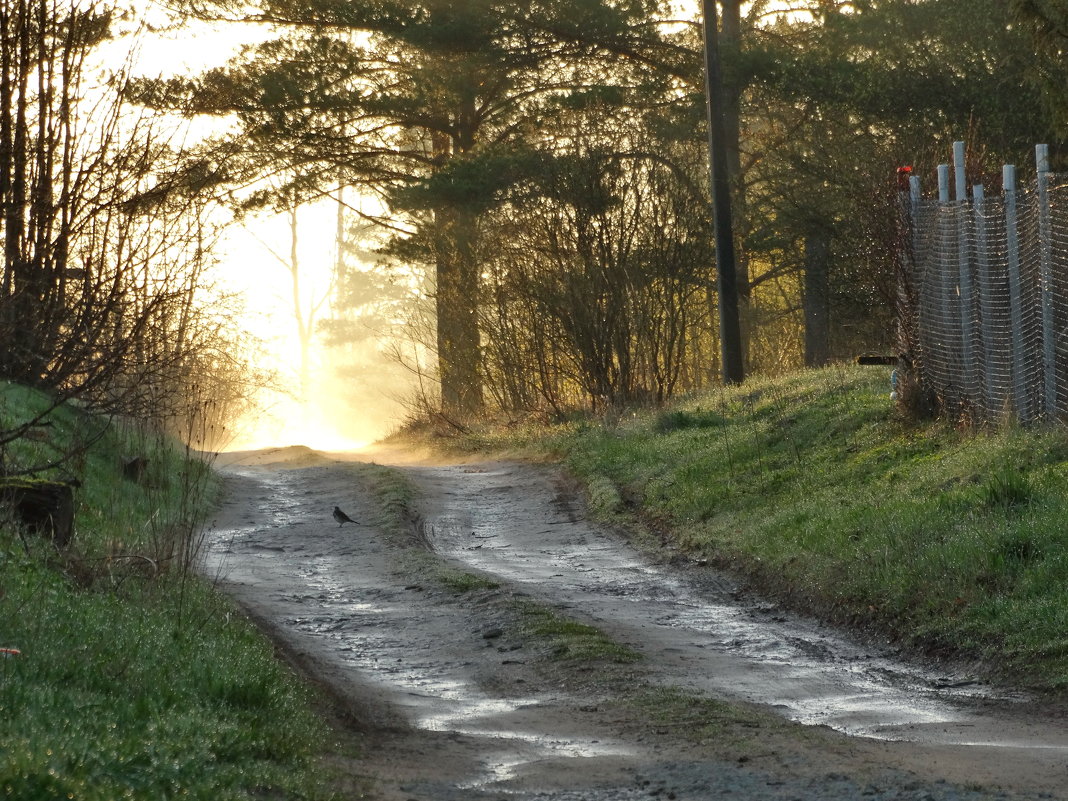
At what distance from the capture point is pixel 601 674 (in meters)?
8.26

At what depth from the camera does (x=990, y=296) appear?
44.1ft

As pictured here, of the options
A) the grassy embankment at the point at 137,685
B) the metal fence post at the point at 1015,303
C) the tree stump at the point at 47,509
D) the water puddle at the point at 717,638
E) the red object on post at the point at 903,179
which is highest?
the red object on post at the point at 903,179

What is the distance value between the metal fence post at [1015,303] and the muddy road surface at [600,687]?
11.1ft

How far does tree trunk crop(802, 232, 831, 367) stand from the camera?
93.4 feet

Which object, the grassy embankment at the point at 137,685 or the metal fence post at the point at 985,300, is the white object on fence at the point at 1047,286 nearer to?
the metal fence post at the point at 985,300

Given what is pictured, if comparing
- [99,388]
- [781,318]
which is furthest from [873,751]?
[781,318]

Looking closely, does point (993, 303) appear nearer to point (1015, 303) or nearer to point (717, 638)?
point (1015, 303)

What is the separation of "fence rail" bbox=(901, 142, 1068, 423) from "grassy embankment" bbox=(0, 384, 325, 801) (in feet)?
23.8

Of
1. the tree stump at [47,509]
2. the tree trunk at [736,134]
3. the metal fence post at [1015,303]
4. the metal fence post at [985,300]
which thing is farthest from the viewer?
the tree trunk at [736,134]

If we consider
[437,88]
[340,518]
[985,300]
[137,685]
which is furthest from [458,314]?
[137,685]

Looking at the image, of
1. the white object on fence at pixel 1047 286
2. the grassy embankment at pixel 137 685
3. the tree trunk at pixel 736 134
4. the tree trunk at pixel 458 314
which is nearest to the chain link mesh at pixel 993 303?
the white object on fence at pixel 1047 286

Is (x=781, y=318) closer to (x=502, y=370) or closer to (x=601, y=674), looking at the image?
(x=502, y=370)

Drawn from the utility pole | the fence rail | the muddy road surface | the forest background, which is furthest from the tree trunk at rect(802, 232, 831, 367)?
the muddy road surface

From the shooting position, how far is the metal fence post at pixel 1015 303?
12.8 m
